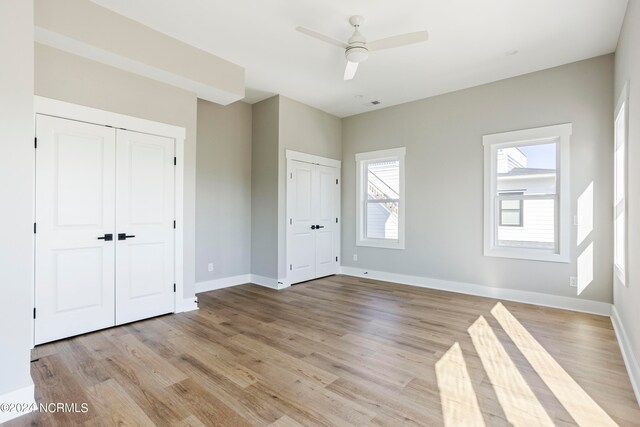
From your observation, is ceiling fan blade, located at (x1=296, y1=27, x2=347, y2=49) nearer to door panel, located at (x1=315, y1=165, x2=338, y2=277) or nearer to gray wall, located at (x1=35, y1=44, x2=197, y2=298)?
gray wall, located at (x1=35, y1=44, x2=197, y2=298)

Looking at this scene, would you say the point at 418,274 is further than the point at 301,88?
Yes

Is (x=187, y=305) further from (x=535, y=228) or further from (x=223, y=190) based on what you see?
(x=535, y=228)

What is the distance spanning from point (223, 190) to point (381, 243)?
2.91m

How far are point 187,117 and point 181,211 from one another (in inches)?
45.9

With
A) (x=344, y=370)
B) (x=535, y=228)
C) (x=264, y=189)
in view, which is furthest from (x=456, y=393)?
(x=264, y=189)

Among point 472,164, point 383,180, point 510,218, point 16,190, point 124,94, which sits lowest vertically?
point 510,218

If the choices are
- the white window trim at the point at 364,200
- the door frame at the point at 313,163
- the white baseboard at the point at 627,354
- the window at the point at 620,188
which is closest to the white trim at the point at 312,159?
the door frame at the point at 313,163

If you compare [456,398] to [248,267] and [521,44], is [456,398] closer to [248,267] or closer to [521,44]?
[521,44]

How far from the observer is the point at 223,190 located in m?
5.29

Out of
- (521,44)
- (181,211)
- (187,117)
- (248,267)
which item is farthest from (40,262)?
(521,44)

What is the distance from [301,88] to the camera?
16.3 ft

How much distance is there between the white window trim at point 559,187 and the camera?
4.11 metres

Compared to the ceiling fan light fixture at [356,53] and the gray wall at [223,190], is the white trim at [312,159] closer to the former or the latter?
the gray wall at [223,190]

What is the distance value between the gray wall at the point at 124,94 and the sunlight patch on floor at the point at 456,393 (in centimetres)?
305
